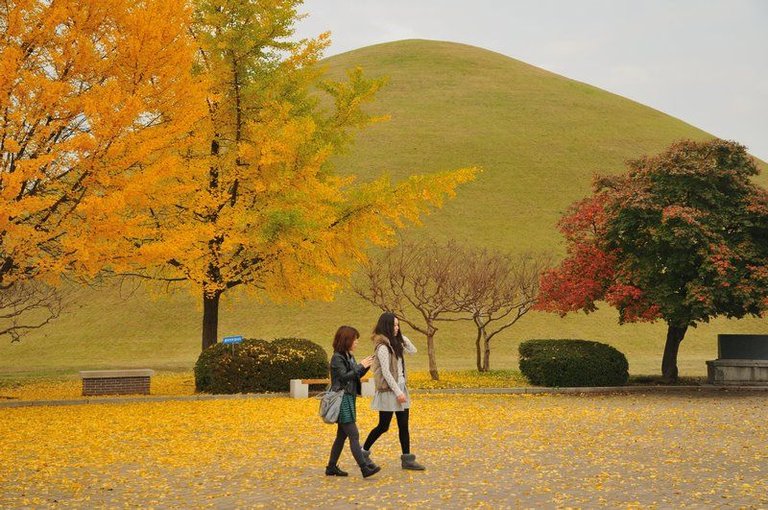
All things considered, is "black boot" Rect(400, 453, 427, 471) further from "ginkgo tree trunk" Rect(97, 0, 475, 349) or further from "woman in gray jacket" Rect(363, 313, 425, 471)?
"ginkgo tree trunk" Rect(97, 0, 475, 349)

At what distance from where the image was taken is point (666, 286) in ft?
74.8

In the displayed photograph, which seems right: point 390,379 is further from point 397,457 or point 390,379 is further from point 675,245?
point 675,245

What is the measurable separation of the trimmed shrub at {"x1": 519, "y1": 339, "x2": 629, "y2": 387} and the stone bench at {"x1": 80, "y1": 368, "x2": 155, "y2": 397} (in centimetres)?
1147

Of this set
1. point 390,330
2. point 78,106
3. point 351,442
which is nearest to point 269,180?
point 78,106

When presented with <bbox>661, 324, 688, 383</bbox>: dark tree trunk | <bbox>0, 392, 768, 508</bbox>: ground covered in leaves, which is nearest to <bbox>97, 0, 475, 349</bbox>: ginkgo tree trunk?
<bbox>0, 392, 768, 508</bbox>: ground covered in leaves

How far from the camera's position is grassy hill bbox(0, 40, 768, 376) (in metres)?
44.2

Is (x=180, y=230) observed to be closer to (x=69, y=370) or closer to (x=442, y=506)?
(x=442, y=506)

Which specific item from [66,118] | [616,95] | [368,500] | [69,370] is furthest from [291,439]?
[616,95]

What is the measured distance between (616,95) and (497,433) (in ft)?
326

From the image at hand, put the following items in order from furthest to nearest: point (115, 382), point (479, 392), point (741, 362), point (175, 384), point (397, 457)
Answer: point (175, 384), point (741, 362), point (479, 392), point (115, 382), point (397, 457)

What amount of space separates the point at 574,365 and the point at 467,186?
1909 inches

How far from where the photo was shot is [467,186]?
2753 inches

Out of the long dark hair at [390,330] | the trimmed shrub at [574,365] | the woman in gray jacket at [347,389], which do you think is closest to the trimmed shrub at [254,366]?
the trimmed shrub at [574,365]

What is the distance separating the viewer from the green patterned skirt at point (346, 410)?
952cm
